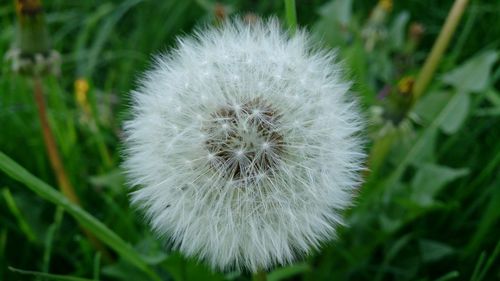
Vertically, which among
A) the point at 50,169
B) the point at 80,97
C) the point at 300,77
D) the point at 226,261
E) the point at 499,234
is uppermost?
the point at 80,97

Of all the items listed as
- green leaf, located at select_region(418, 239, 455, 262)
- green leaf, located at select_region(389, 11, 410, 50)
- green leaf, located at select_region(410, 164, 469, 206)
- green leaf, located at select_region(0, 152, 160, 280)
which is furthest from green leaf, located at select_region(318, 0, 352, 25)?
green leaf, located at select_region(0, 152, 160, 280)

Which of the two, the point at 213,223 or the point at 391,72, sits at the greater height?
the point at 391,72

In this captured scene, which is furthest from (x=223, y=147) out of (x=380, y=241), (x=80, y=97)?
(x=80, y=97)

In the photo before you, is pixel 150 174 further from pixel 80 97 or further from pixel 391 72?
pixel 391 72

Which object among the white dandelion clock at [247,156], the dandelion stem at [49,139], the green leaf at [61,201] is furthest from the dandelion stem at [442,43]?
the dandelion stem at [49,139]

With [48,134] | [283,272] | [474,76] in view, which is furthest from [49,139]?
[474,76]
